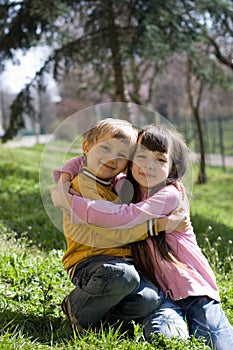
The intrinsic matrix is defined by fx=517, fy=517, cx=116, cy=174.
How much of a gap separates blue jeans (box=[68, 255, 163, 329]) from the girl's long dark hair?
126 mm

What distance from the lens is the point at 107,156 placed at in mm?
2979

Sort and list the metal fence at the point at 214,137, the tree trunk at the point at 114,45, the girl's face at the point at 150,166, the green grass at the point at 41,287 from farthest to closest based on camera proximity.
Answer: the metal fence at the point at 214,137 < the tree trunk at the point at 114,45 < the girl's face at the point at 150,166 < the green grass at the point at 41,287

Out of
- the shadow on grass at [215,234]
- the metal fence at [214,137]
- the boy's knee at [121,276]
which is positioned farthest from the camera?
the metal fence at [214,137]

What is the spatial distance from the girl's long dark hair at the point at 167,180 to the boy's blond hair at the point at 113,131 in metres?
0.07

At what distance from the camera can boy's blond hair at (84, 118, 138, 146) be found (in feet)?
9.82

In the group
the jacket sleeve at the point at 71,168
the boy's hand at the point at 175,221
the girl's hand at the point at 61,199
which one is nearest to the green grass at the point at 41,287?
the boy's hand at the point at 175,221

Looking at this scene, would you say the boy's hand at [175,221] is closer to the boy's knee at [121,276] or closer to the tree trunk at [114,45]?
the boy's knee at [121,276]

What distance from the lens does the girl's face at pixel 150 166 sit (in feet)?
10.1

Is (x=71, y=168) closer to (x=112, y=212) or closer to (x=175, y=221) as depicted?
(x=112, y=212)

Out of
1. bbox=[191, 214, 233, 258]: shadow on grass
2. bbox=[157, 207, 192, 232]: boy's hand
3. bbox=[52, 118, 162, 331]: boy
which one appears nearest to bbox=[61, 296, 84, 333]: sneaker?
bbox=[52, 118, 162, 331]: boy

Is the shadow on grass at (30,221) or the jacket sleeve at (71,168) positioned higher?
the jacket sleeve at (71,168)

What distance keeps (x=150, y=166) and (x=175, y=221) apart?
0.37m

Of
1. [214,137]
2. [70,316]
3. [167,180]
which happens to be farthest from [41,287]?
[214,137]

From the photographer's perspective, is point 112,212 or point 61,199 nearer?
point 112,212
